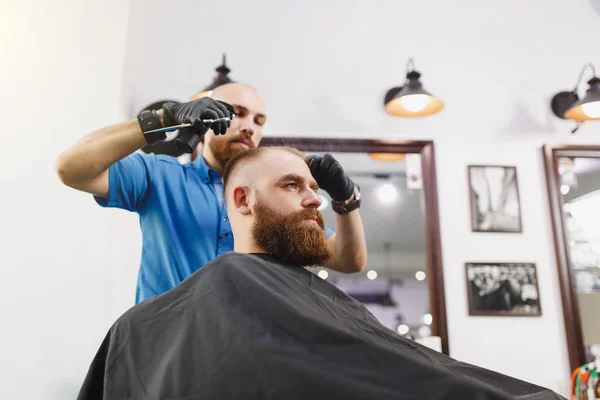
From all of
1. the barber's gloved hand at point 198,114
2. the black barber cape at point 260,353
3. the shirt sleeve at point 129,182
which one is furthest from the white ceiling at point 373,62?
the black barber cape at point 260,353

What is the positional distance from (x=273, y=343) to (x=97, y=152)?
31.3 inches

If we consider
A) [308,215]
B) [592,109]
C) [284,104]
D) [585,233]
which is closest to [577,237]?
[585,233]

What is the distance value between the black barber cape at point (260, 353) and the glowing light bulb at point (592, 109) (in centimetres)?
201

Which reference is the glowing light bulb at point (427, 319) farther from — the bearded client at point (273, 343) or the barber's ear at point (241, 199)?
the barber's ear at point (241, 199)

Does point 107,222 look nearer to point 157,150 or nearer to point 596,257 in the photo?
point 157,150

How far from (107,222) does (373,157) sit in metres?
1.40

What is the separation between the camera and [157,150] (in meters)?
2.56

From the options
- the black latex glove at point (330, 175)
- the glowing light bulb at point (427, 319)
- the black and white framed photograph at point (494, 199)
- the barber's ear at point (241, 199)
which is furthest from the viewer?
the black and white framed photograph at point (494, 199)

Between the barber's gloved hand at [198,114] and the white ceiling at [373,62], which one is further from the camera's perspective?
the white ceiling at [373,62]

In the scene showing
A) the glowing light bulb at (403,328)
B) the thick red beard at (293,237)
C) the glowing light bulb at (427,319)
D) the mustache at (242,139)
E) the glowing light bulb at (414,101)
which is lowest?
the glowing light bulb at (403,328)

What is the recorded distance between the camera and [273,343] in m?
0.99

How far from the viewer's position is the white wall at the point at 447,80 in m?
2.58

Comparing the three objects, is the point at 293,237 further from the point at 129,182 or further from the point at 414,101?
the point at 414,101

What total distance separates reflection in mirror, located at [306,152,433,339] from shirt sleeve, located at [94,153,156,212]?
2.80 ft
